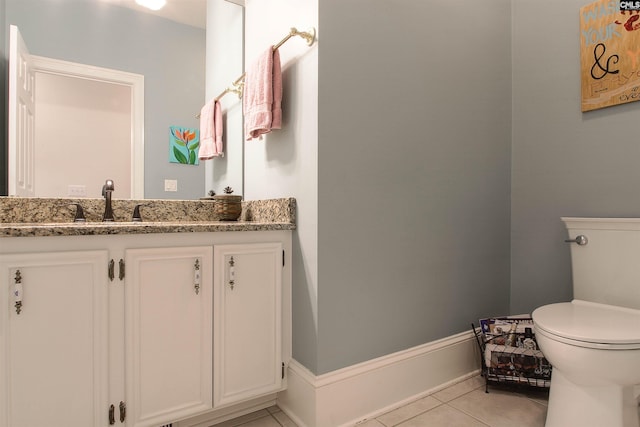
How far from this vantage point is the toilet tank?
1.50 m

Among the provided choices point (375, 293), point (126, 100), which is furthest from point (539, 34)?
point (126, 100)

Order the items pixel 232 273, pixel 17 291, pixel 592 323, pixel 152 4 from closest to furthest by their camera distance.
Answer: pixel 17 291 → pixel 592 323 → pixel 232 273 → pixel 152 4

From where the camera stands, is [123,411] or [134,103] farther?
[134,103]

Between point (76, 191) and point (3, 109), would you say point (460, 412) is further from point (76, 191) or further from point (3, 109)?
point (3, 109)

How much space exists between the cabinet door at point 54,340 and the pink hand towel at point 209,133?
845 mm

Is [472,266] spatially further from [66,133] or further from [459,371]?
[66,133]

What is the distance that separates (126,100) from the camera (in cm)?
169

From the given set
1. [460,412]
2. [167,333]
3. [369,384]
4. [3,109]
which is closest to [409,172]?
[369,384]

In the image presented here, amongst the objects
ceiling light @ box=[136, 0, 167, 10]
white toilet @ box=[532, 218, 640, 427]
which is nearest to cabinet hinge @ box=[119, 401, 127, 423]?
white toilet @ box=[532, 218, 640, 427]

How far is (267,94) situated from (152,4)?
808 mm

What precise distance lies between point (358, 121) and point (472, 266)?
3.31ft

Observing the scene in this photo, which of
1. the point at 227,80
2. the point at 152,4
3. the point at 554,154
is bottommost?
the point at 554,154

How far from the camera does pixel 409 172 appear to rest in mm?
1666

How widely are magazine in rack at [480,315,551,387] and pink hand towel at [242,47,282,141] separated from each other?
141 centimetres
